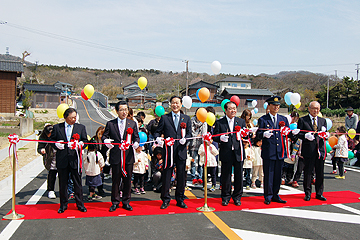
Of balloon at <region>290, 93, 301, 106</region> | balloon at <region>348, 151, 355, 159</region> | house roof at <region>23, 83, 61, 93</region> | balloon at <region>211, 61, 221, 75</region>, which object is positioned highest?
house roof at <region>23, 83, 61, 93</region>

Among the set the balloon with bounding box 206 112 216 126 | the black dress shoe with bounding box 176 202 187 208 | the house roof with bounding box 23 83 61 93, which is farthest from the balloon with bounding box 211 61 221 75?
the house roof with bounding box 23 83 61 93

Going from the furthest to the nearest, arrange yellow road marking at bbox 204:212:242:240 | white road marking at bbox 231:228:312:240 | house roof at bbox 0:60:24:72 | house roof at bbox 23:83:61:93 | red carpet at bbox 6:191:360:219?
1. house roof at bbox 23:83:61:93
2. house roof at bbox 0:60:24:72
3. red carpet at bbox 6:191:360:219
4. yellow road marking at bbox 204:212:242:240
5. white road marking at bbox 231:228:312:240

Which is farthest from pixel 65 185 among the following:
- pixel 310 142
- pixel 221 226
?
pixel 310 142

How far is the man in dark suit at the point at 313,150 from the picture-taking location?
561 centimetres

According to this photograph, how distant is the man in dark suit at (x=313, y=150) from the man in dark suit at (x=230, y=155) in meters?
1.40

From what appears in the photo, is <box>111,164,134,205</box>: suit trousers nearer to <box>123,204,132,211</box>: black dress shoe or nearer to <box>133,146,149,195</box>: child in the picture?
<box>123,204,132,211</box>: black dress shoe

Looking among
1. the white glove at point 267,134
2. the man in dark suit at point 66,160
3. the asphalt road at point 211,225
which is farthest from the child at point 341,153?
the man in dark suit at point 66,160

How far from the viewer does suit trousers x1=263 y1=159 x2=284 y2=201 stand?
5.43m

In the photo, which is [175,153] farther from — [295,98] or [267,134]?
[295,98]

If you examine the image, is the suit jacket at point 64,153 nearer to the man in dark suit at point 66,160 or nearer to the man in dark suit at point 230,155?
the man in dark suit at point 66,160

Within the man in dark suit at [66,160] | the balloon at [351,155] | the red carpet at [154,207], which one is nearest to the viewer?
the red carpet at [154,207]

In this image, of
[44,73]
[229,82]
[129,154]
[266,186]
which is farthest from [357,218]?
[44,73]

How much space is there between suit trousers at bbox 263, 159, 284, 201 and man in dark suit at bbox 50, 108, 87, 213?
3.48 metres

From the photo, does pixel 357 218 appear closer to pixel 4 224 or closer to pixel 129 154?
pixel 129 154
